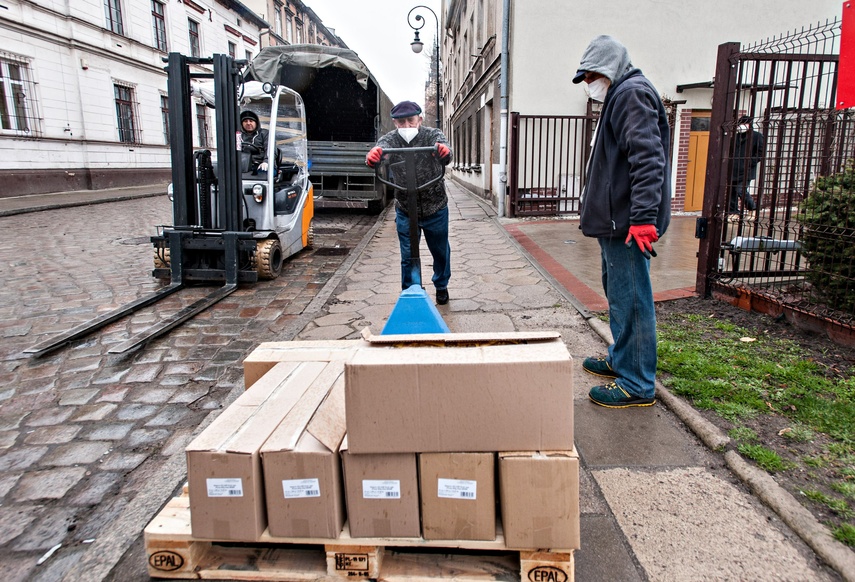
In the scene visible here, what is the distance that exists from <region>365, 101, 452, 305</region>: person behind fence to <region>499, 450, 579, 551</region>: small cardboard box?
264cm

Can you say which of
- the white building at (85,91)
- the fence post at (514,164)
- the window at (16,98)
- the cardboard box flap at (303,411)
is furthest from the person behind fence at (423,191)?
the window at (16,98)

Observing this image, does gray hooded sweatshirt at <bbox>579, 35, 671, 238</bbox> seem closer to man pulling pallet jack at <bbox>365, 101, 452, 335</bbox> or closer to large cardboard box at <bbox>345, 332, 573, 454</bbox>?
man pulling pallet jack at <bbox>365, 101, 452, 335</bbox>

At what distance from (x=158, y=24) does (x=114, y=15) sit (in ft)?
10.6

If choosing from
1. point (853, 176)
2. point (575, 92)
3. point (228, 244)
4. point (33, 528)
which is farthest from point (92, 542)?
point (575, 92)

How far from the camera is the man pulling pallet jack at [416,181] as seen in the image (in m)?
3.88

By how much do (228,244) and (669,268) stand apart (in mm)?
5004

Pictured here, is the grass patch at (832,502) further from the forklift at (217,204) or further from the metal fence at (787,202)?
the forklift at (217,204)

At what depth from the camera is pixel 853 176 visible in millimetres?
3916

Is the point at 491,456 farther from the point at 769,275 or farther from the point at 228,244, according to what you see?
the point at 228,244

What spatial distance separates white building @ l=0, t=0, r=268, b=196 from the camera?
16.0 metres

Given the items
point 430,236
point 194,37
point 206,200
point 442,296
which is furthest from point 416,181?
point 194,37

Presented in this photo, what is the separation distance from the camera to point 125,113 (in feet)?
A: 69.7

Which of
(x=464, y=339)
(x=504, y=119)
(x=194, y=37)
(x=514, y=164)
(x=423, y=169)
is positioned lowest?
(x=464, y=339)

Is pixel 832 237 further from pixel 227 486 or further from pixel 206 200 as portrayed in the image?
pixel 206 200
